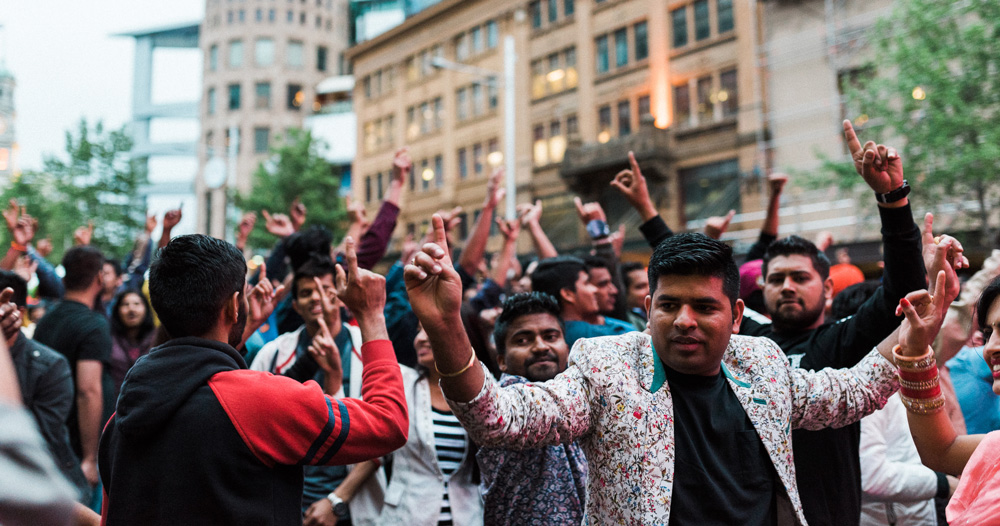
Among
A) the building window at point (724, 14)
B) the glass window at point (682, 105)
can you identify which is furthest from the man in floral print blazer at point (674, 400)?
the building window at point (724, 14)

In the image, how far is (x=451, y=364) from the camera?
1.89m

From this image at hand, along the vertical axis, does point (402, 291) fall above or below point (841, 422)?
above

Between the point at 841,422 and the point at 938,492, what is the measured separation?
1468mm

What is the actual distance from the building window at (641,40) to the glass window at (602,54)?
152cm

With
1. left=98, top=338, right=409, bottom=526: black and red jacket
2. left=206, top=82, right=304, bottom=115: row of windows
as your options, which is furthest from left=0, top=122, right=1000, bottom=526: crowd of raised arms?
left=206, top=82, right=304, bottom=115: row of windows

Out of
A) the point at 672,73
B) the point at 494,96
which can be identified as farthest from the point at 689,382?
the point at 494,96

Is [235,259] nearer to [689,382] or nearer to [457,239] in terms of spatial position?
[689,382]

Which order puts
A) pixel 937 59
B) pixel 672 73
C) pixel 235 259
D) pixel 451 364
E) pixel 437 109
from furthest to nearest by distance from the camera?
pixel 437 109 → pixel 672 73 → pixel 937 59 → pixel 235 259 → pixel 451 364

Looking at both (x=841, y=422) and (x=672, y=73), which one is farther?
(x=672, y=73)

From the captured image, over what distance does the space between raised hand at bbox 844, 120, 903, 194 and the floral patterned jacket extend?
93 centimetres

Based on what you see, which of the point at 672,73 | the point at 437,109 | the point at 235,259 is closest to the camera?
the point at 235,259

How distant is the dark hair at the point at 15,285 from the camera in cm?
396

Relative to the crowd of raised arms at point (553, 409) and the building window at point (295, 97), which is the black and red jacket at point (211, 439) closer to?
the crowd of raised arms at point (553, 409)

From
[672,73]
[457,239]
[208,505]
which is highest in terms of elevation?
[672,73]
